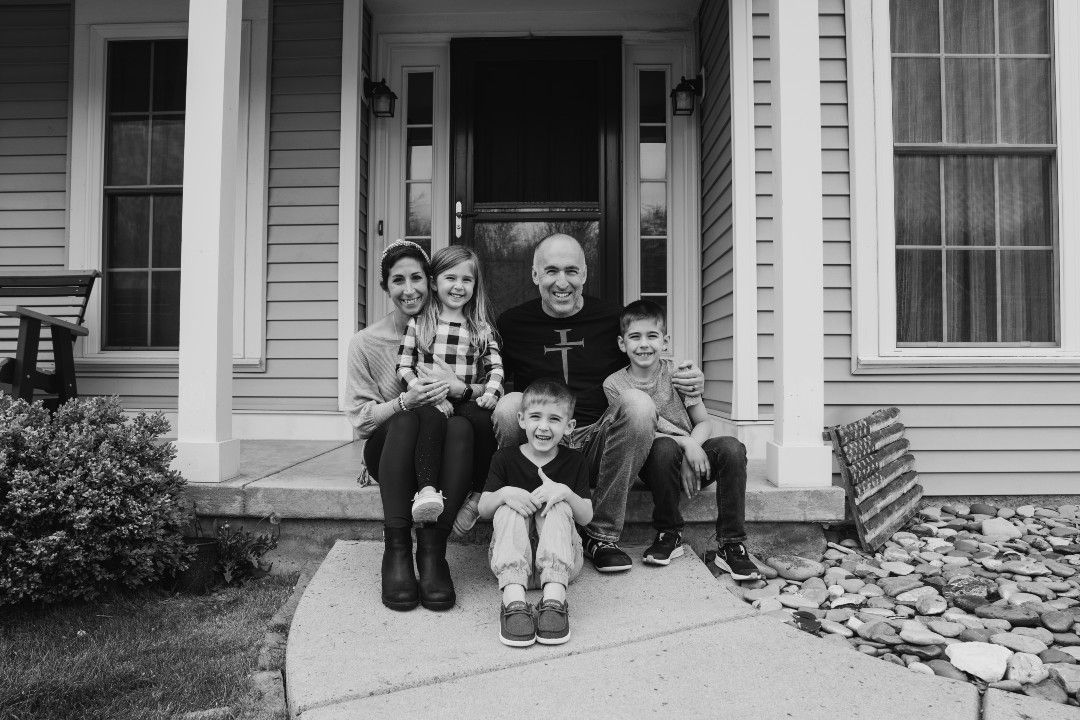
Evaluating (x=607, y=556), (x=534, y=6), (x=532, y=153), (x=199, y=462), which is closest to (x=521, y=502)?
(x=607, y=556)

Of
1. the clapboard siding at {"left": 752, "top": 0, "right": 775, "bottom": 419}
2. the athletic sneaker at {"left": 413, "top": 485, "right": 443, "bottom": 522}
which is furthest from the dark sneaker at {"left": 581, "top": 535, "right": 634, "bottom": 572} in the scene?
the clapboard siding at {"left": 752, "top": 0, "right": 775, "bottom": 419}

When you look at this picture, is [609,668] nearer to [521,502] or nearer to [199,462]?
[521,502]

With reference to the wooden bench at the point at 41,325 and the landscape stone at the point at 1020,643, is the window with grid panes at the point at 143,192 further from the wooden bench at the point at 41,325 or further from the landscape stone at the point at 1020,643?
the landscape stone at the point at 1020,643

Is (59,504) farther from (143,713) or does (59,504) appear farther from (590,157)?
(590,157)

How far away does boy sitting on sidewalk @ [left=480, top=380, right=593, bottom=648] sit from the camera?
1.65 m

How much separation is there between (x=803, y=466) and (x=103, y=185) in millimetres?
3944

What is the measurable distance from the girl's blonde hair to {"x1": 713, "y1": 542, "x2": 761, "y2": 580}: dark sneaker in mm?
1010

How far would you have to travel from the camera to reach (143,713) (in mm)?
1434

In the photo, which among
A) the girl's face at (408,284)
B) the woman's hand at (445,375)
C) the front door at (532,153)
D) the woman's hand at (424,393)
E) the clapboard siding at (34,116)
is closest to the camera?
the woman's hand at (424,393)

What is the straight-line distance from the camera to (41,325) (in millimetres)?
3387

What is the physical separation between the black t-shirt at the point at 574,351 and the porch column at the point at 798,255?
650 millimetres

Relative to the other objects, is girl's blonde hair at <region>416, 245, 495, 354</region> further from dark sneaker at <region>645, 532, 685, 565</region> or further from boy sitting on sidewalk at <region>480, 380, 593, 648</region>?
dark sneaker at <region>645, 532, 685, 565</region>

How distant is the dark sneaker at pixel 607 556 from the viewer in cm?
204

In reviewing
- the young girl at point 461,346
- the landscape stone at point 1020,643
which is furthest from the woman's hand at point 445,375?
the landscape stone at point 1020,643
